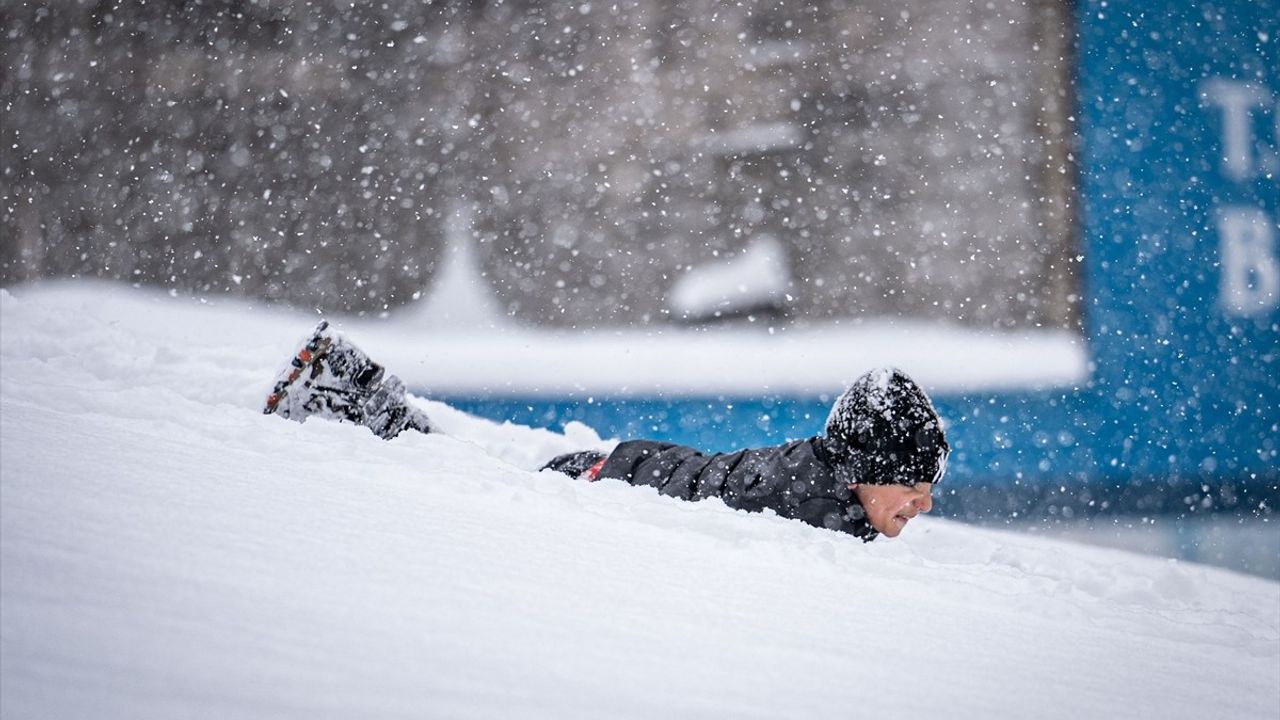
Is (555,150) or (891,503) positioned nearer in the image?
(891,503)

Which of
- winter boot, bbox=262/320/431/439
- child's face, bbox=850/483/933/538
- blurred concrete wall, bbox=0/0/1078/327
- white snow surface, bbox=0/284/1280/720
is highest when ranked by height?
blurred concrete wall, bbox=0/0/1078/327

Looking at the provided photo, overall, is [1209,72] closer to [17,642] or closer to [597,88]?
[597,88]

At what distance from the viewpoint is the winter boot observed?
6.12 ft

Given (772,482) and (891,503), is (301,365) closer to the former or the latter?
(772,482)

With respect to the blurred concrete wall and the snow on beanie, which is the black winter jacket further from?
the blurred concrete wall

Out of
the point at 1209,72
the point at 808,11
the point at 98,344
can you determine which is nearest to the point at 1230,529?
the point at 1209,72

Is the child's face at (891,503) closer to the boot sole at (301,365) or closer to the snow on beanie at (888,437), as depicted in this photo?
the snow on beanie at (888,437)

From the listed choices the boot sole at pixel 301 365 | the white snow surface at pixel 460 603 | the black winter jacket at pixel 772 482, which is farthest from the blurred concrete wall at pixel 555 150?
the white snow surface at pixel 460 603

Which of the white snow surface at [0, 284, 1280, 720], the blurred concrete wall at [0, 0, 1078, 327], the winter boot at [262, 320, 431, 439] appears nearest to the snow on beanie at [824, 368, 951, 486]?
the white snow surface at [0, 284, 1280, 720]

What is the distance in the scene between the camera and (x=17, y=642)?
616mm

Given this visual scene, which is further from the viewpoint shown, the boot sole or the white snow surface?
the boot sole

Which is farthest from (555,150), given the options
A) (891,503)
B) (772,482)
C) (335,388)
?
(891,503)

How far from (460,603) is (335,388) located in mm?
1200

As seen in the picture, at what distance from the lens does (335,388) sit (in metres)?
1.93
